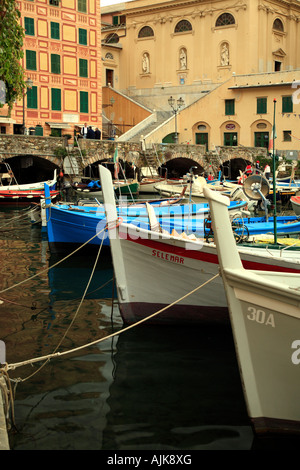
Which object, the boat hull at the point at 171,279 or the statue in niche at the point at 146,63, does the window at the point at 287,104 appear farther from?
the boat hull at the point at 171,279

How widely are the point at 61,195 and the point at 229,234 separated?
2522 cm

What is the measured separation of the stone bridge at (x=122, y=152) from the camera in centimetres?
3003

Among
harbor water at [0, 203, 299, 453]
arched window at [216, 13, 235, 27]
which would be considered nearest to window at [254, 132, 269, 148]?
arched window at [216, 13, 235, 27]

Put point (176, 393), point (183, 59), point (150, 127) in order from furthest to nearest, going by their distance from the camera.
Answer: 1. point (183, 59)
2. point (150, 127)
3. point (176, 393)

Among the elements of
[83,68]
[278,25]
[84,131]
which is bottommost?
[84,131]

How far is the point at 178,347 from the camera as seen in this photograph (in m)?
8.79

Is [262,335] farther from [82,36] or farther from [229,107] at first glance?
[229,107]

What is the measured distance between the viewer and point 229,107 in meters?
44.2

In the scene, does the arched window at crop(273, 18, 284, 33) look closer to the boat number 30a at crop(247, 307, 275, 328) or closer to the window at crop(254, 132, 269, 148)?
the window at crop(254, 132, 269, 148)

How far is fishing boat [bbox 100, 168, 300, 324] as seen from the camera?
29.0ft

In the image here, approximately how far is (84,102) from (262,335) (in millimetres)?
33126

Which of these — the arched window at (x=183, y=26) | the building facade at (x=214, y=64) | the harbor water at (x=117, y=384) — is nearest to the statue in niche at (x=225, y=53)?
the building facade at (x=214, y=64)

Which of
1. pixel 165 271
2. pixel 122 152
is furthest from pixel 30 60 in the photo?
pixel 165 271

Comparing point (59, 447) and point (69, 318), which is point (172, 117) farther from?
point (59, 447)
